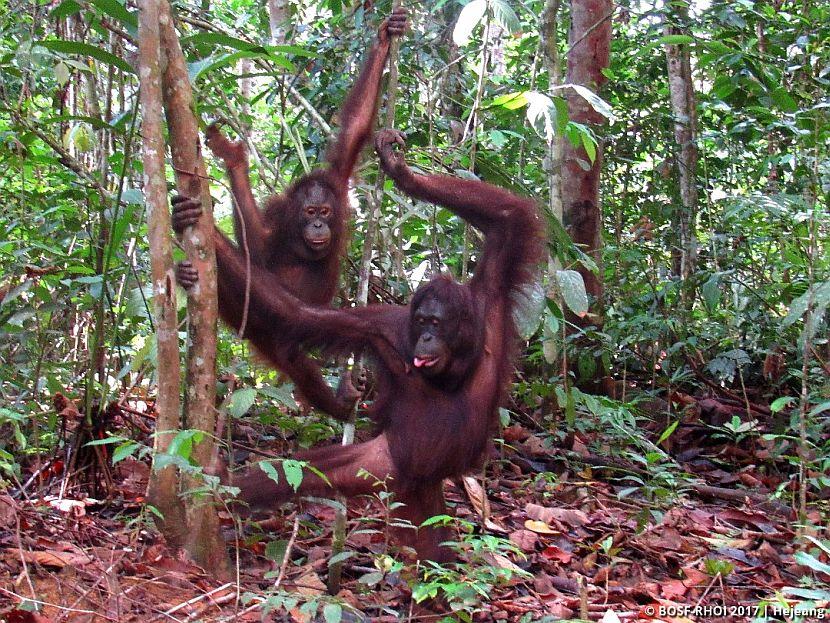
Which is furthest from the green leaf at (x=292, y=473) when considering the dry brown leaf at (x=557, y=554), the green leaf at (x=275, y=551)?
the dry brown leaf at (x=557, y=554)

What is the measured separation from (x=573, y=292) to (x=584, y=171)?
1957 millimetres

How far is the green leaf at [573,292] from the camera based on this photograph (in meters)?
3.97

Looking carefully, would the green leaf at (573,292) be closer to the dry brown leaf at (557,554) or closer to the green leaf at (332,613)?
the dry brown leaf at (557,554)

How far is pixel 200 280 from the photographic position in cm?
281

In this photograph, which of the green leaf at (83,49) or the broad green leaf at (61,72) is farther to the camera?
the broad green leaf at (61,72)

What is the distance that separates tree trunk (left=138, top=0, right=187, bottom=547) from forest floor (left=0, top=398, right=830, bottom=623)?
0.42 meters

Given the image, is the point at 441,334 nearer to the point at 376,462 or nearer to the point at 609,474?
the point at 376,462

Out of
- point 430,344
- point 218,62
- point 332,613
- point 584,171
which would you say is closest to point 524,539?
point 430,344

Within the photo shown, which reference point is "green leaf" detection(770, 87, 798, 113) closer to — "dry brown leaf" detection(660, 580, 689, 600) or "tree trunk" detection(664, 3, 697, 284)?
"tree trunk" detection(664, 3, 697, 284)

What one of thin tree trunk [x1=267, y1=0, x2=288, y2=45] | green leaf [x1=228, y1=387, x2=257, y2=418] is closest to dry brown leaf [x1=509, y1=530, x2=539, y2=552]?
green leaf [x1=228, y1=387, x2=257, y2=418]

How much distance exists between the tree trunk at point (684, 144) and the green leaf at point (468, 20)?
334 cm

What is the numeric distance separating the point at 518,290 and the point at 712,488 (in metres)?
1.74

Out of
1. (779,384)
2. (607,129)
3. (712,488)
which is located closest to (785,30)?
(607,129)

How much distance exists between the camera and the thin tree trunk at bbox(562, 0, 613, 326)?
5.73m
